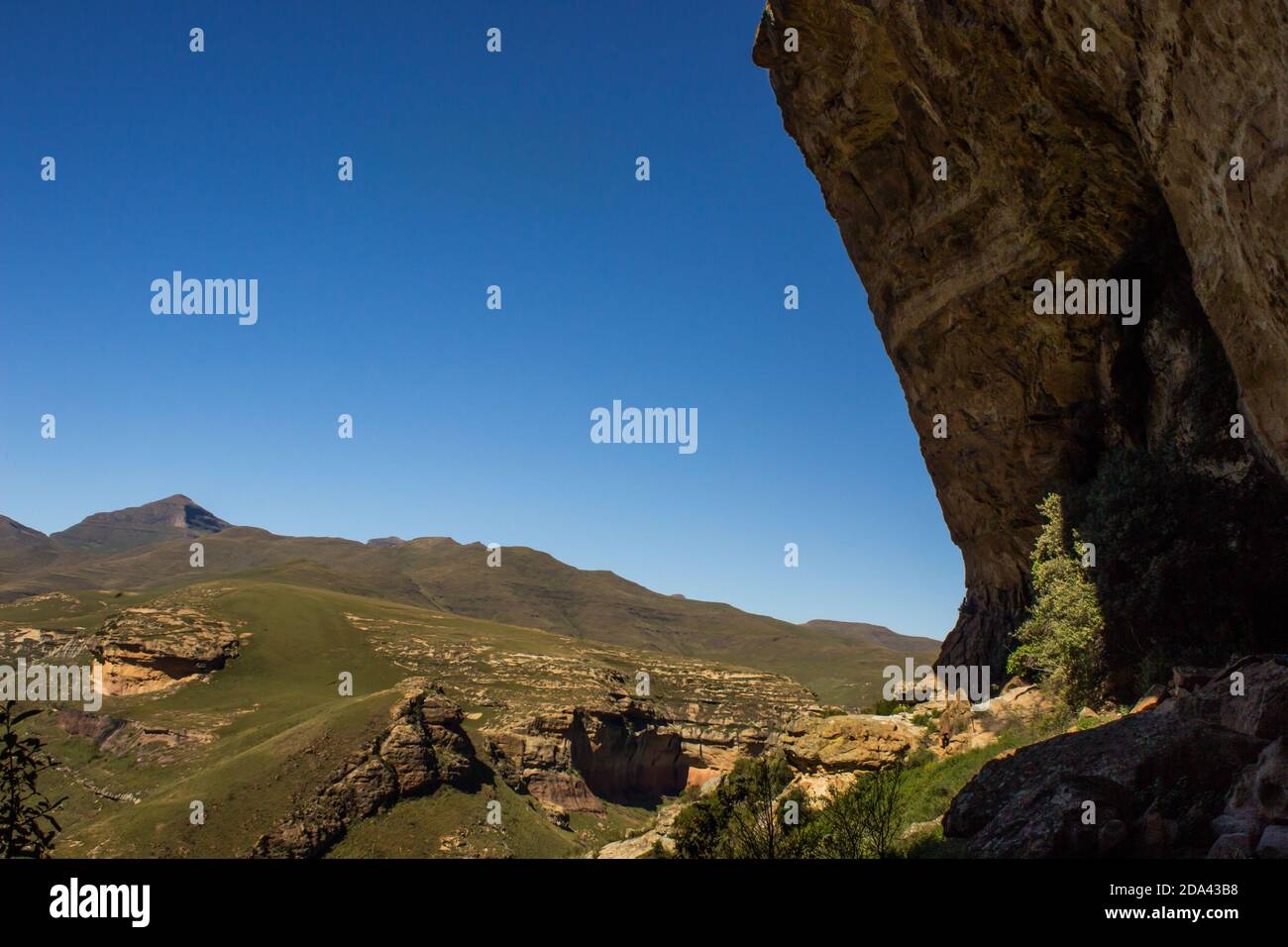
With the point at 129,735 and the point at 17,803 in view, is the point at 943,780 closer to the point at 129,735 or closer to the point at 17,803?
the point at 17,803

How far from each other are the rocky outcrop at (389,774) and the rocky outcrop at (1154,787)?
55118mm

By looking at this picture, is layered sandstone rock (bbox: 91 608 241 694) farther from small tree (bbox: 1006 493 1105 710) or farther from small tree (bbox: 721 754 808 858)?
small tree (bbox: 1006 493 1105 710)

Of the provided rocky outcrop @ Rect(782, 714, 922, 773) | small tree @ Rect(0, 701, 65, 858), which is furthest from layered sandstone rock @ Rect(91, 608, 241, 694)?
small tree @ Rect(0, 701, 65, 858)

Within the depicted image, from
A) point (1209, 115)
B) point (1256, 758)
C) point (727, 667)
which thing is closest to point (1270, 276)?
point (1209, 115)

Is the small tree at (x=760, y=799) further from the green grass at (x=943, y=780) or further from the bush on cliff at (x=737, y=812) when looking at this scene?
the green grass at (x=943, y=780)

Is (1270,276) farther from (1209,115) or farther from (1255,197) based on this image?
(1209,115)

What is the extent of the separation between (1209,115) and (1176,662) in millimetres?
12549

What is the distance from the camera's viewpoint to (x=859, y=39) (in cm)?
2680

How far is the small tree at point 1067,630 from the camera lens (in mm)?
21234

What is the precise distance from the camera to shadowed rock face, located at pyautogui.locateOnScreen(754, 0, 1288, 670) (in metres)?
11.6

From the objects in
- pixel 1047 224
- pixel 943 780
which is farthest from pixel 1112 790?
pixel 1047 224

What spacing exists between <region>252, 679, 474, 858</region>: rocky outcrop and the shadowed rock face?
46.9m

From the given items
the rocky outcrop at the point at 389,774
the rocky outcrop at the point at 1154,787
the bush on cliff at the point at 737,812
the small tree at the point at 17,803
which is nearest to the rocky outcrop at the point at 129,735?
the rocky outcrop at the point at 389,774

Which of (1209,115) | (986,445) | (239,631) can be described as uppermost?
(1209,115)
